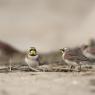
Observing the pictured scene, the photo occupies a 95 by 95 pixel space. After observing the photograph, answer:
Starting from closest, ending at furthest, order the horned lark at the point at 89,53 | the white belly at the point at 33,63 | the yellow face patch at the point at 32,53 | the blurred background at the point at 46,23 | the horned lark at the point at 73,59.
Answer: the horned lark at the point at 73,59
the white belly at the point at 33,63
the yellow face patch at the point at 32,53
the horned lark at the point at 89,53
the blurred background at the point at 46,23

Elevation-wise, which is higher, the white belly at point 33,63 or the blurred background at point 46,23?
the blurred background at point 46,23

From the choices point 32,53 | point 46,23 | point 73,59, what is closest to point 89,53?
point 73,59

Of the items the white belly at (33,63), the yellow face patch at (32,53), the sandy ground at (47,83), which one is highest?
the yellow face patch at (32,53)

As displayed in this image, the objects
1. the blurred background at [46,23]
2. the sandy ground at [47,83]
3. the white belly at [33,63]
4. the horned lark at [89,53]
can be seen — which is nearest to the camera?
the sandy ground at [47,83]

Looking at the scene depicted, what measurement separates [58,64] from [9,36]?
2.85 meters

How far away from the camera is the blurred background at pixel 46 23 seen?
11680mm

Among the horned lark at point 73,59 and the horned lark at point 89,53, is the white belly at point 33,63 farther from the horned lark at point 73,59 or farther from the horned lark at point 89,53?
the horned lark at point 89,53

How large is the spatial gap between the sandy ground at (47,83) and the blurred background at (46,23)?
3121 mm

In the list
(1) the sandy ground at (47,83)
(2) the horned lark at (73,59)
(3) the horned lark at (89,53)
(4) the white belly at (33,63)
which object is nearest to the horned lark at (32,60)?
(4) the white belly at (33,63)

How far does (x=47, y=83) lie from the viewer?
24.5ft

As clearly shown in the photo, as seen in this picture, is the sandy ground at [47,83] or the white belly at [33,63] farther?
the white belly at [33,63]

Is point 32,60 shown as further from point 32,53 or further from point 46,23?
point 46,23

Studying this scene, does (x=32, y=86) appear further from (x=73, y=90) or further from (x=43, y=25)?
(x=43, y=25)

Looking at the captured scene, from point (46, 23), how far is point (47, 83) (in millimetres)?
4854
